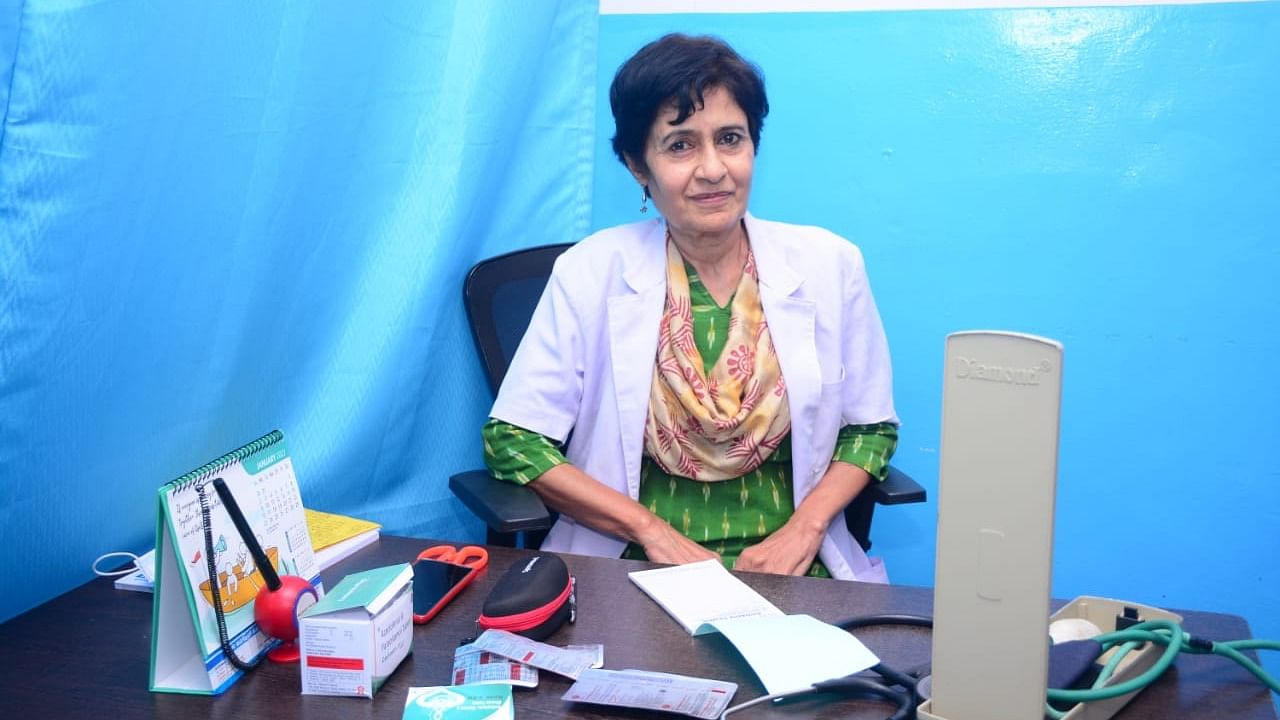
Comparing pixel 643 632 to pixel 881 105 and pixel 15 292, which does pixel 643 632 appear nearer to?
pixel 15 292

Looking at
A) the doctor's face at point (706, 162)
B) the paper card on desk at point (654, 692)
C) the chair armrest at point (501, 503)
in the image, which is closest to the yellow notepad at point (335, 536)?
the chair armrest at point (501, 503)

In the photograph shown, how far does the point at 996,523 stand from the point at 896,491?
0.94 metres

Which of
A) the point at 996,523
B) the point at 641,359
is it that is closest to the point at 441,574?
the point at 641,359

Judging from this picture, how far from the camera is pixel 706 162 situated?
1.74 m

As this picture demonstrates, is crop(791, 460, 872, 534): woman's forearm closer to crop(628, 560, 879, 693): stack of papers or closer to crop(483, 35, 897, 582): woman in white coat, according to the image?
crop(483, 35, 897, 582): woman in white coat

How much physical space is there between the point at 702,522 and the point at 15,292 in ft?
3.53

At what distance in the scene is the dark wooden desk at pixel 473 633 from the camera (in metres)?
0.98

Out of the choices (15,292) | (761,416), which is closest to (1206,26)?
(761,416)

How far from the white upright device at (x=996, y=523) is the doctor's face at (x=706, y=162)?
0.98 metres

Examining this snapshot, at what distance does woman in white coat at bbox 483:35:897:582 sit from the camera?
1.73 m

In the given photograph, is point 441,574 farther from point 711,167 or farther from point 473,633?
point 711,167

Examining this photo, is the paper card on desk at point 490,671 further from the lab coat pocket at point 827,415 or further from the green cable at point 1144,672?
the lab coat pocket at point 827,415

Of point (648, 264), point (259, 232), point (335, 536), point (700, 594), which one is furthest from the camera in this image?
point (648, 264)

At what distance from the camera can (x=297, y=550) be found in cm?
125
